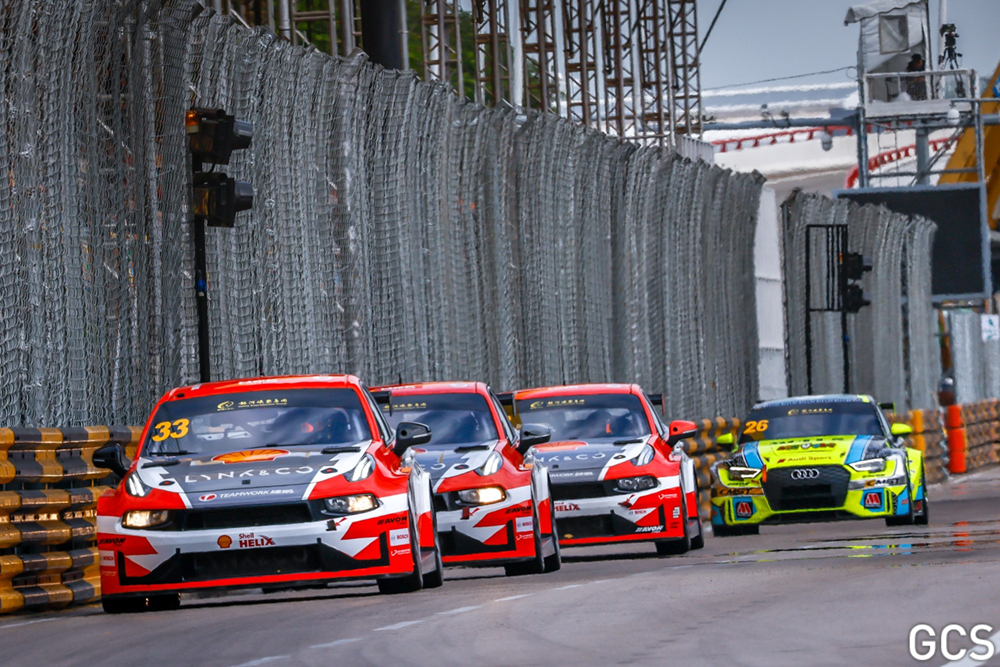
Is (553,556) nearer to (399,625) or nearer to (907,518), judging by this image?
(399,625)

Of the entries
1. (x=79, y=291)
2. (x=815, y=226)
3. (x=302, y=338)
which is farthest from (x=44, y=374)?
(x=815, y=226)

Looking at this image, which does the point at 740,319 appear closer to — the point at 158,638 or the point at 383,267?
the point at 383,267

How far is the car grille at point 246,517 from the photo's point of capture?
39.5 ft

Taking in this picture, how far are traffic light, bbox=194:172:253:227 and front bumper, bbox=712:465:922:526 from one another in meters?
7.63

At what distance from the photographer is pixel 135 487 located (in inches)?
484

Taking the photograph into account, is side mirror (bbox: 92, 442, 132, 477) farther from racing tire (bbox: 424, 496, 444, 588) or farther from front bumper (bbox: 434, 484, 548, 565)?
front bumper (bbox: 434, 484, 548, 565)

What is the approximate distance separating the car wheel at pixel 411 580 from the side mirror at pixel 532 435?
2700mm

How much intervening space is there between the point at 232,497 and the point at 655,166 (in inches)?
547

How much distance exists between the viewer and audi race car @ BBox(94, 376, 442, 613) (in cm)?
1199

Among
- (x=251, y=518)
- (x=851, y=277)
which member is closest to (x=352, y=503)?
(x=251, y=518)

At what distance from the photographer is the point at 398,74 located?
738 inches

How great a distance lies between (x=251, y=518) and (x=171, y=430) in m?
1.24

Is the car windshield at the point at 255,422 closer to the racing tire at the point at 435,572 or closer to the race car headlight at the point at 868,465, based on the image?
the racing tire at the point at 435,572

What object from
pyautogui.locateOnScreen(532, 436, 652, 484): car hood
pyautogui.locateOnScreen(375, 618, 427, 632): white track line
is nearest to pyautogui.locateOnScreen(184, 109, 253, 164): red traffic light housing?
pyautogui.locateOnScreen(532, 436, 652, 484): car hood
